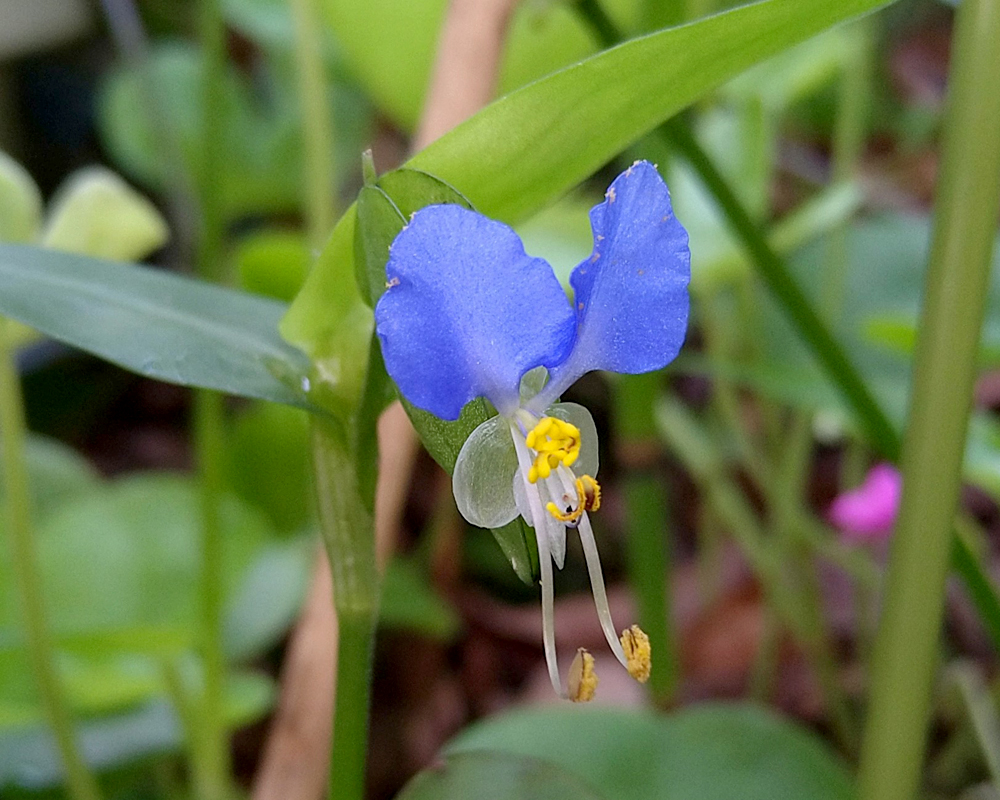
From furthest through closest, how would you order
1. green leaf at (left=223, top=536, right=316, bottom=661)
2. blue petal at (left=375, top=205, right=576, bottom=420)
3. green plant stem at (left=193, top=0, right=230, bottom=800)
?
green leaf at (left=223, top=536, right=316, bottom=661) → green plant stem at (left=193, top=0, right=230, bottom=800) → blue petal at (left=375, top=205, right=576, bottom=420)

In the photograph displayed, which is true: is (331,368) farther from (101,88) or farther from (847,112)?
(101,88)

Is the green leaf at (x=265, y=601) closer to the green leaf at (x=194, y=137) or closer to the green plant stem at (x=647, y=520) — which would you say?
the green plant stem at (x=647, y=520)

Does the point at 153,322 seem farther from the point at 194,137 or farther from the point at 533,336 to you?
the point at 194,137

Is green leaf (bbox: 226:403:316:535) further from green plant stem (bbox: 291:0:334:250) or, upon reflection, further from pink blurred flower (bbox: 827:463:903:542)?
pink blurred flower (bbox: 827:463:903:542)

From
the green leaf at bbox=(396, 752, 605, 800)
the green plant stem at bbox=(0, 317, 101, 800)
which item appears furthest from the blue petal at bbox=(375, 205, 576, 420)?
the green plant stem at bbox=(0, 317, 101, 800)

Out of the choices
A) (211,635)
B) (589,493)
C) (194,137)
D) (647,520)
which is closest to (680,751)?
(647,520)

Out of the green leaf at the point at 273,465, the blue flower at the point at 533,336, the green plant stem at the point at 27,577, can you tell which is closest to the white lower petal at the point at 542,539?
the blue flower at the point at 533,336
